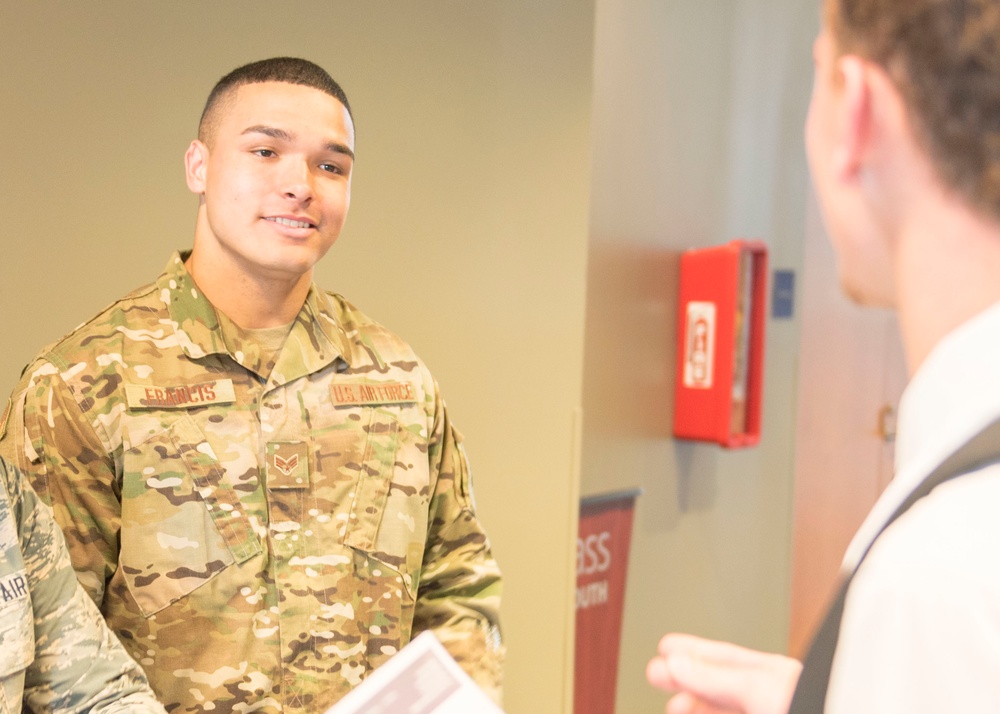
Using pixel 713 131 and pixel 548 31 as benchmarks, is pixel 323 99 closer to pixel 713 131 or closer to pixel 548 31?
pixel 548 31

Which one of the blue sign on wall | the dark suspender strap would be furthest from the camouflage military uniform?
the blue sign on wall

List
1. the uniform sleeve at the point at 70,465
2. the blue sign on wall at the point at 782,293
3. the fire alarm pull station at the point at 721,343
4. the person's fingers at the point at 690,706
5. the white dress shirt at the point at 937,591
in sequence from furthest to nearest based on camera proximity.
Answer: the blue sign on wall at the point at 782,293
the fire alarm pull station at the point at 721,343
the uniform sleeve at the point at 70,465
the person's fingers at the point at 690,706
the white dress shirt at the point at 937,591

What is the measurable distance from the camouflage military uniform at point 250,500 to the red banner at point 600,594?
139cm

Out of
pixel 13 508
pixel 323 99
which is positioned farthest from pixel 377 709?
pixel 323 99

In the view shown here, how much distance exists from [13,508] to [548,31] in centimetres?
145

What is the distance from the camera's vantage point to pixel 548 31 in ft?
6.74

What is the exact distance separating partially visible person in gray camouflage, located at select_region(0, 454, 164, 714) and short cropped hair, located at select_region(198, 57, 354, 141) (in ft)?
1.89

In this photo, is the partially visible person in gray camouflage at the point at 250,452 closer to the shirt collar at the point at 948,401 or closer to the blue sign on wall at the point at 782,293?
the shirt collar at the point at 948,401

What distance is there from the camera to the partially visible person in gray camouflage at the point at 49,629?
1034mm

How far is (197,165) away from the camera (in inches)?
54.4

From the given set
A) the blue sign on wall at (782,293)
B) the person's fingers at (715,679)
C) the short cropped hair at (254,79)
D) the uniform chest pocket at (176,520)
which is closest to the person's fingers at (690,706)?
the person's fingers at (715,679)

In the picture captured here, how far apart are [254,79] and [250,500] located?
601 millimetres

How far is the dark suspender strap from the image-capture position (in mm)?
503

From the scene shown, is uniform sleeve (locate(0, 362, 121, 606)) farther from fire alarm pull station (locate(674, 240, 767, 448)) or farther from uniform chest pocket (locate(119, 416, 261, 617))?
fire alarm pull station (locate(674, 240, 767, 448))
